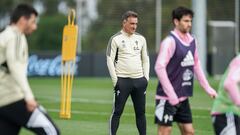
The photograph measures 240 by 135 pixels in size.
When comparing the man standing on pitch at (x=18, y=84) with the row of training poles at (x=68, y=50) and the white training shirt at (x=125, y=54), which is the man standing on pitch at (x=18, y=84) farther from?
the row of training poles at (x=68, y=50)

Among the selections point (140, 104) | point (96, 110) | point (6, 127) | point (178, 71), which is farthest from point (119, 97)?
point (96, 110)

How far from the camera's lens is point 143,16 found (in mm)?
37219

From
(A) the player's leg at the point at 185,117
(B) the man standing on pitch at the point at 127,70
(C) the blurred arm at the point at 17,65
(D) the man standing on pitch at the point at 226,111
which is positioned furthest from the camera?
(B) the man standing on pitch at the point at 127,70

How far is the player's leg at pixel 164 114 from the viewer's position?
30.9ft

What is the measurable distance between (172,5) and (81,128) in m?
24.9

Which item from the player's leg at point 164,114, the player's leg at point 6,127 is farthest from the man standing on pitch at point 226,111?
the player's leg at point 6,127

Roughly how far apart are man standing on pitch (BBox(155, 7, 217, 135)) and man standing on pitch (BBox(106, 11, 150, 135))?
2.25 metres

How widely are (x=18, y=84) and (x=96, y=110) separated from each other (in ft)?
33.3

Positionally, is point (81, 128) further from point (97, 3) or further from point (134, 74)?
point (97, 3)

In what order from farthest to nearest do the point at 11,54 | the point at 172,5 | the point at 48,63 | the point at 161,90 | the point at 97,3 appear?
the point at 97,3, the point at 172,5, the point at 48,63, the point at 161,90, the point at 11,54

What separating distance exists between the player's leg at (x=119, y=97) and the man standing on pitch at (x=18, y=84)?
336 centimetres

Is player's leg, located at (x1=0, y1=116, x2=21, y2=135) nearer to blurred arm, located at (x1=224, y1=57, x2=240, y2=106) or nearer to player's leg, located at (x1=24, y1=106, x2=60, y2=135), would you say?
player's leg, located at (x1=24, y1=106, x2=60, y2=135)

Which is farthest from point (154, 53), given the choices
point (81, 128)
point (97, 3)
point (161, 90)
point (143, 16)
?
point (161, 90)

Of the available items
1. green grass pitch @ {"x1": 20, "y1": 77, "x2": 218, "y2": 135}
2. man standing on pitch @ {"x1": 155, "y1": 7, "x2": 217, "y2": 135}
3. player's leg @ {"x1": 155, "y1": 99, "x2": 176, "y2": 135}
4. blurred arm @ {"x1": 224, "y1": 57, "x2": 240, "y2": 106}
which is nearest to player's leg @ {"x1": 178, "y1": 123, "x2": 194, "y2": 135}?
man standing on pitch @ {"x1": 155, "y1": 7, "x2": 217, "y2": 135}
